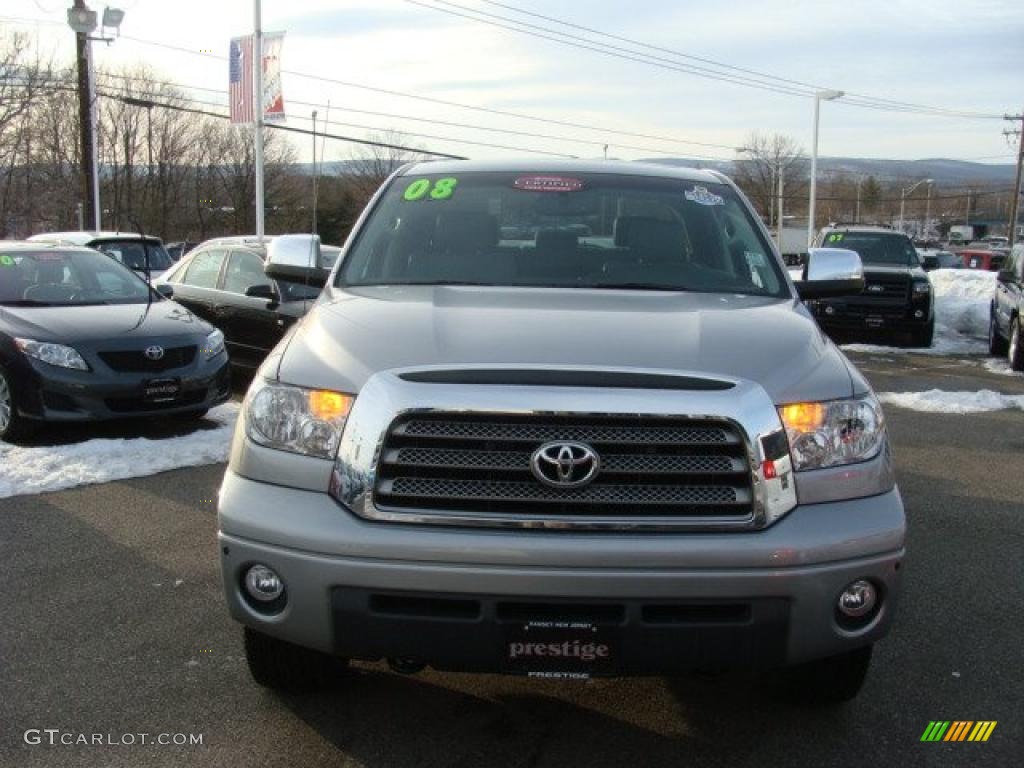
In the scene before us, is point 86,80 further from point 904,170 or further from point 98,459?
point 904,170

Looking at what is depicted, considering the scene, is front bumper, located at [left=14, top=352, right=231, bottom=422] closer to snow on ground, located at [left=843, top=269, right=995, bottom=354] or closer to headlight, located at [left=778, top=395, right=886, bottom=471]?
headlight, located at [left=778, top=395, right=886, bottom=471]

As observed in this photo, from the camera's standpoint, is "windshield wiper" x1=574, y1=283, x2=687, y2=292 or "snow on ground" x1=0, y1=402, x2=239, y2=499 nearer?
"windshield wiper" x1=574, y1=283, x2=687, y2=292

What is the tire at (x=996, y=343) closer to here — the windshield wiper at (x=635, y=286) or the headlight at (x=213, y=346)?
the headlight at (x=213, y=346)

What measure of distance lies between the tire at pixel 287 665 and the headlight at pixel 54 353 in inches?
185

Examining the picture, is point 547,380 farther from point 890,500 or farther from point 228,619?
point 228,619

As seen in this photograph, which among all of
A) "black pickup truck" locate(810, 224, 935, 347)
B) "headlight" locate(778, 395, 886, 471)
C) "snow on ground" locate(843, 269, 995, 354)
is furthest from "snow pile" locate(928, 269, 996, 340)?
"headlight" locate(778, 395, 886, 471)

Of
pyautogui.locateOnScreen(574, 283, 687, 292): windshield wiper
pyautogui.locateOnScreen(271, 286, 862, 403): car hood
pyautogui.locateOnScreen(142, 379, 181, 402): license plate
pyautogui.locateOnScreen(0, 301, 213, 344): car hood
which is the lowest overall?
pyautogui.locateOnScreen(142, 379, 181, 402): license plate

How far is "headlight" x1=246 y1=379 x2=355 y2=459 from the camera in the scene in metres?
2.73

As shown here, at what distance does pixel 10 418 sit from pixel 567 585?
609 cm

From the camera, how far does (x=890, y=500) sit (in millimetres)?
2818

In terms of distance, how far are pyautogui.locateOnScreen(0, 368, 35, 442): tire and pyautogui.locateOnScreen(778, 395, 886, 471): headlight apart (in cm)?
623

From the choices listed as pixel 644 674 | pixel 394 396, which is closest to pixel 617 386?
pixel 394 396

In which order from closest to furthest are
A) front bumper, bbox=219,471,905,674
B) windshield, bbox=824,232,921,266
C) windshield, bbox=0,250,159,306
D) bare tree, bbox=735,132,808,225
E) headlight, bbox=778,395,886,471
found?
1. front bumper, bbox=219,471,905,674
2. headlight, bbox=778,395,886,471
3. windshield, bbox=0,250,159,306
4. windshield, bbox=824,232,921,266
5. bare tree, bbox=735,132,808,225

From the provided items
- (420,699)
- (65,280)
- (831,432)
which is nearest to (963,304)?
(65,280)
